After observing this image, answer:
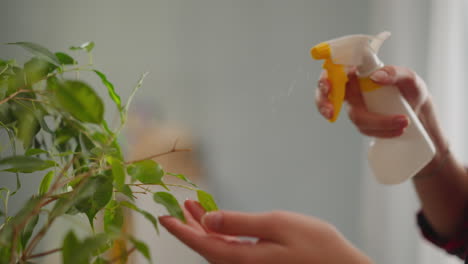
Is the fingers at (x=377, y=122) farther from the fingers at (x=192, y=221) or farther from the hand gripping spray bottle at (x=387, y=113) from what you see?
the fingers at (x=192, y=221)

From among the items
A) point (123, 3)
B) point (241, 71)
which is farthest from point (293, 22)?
point (123, 3)

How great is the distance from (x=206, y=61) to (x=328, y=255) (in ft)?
3.85

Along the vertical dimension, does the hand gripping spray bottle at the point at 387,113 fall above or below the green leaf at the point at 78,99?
below

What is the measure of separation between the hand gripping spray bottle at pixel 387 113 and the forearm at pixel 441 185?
0.15 metres

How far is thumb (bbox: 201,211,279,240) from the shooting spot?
35 cm

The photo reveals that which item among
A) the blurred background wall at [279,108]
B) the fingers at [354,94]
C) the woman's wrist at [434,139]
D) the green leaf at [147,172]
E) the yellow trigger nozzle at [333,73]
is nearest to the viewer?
the green leaf at [147,172]

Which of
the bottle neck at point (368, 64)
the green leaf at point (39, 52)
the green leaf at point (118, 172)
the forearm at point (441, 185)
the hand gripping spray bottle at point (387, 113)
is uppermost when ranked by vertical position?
the green leaf at point (39, 52)

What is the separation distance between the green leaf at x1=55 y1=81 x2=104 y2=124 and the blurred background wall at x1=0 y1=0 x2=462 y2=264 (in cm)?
112

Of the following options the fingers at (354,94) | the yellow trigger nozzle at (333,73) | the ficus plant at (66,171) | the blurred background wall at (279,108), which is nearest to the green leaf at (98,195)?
the ficus plant at (66,171)

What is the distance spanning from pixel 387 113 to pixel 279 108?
868 mm

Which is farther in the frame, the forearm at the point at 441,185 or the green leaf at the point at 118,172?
the forearm at the point at 441,185

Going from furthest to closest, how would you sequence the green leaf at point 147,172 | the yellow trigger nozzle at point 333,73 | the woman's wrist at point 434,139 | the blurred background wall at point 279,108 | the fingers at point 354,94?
the blurred background wall at point 279,108
the woman's wrist at point 434,139
the fingers at point 354,94
the yellow trigger nozzle at point 333,73
the green leaf at point 147,172

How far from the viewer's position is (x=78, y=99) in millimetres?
258

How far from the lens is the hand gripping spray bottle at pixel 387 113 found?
0.60 meters
